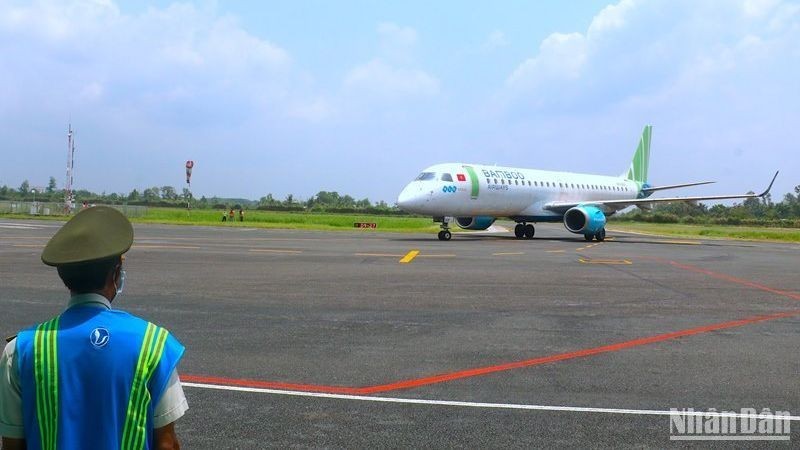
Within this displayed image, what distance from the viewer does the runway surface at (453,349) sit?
5.03m

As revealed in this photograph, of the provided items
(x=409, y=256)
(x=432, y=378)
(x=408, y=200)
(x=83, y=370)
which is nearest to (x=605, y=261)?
(x=409, y=256)

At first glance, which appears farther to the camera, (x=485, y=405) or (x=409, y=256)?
(x=409, y=256)

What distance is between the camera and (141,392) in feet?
7.30

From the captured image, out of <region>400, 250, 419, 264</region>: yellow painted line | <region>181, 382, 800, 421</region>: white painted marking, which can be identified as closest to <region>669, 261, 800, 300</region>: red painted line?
<region>400, 250, 419, 264</region>: yellow painted line

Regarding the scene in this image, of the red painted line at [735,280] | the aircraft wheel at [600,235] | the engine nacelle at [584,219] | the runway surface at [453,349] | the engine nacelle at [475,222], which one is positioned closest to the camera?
the runway surface at [453,349]

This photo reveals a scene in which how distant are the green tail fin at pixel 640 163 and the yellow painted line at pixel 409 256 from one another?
3050 centimetres

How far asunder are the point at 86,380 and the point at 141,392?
0.17 meters

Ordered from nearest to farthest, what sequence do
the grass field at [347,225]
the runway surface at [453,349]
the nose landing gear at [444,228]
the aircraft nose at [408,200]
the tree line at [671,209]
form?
the runway surface at [453,349] < the aircraft nose at [408,200] < the nose landing gear at [444,228] < the grass field at [347,225] < the tree line at [671,209]

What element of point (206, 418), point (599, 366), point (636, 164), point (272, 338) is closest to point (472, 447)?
point (206, 418)

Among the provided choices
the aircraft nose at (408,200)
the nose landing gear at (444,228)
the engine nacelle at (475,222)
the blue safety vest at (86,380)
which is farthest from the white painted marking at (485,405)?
the engine nacelle at (475,222)

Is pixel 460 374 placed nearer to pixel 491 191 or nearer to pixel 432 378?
pixel 432 378

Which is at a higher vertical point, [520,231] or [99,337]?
[99,337]

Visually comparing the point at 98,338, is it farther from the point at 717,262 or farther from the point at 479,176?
the point at 479,176

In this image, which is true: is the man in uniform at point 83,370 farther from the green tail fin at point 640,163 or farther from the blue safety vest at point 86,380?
the green tail fin at point 640,163
